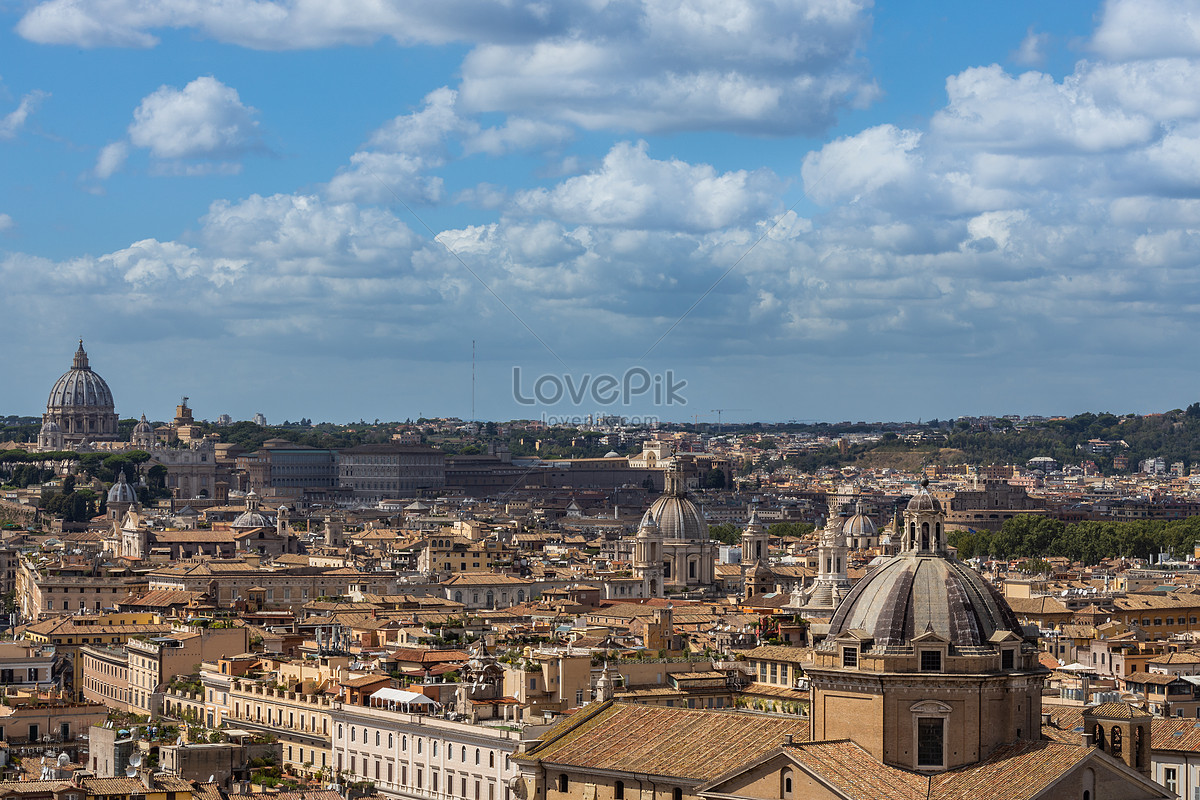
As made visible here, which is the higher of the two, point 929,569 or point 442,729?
point 929,569

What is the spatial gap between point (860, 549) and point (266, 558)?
2845 cm

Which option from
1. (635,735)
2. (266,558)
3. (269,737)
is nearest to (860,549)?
(266,558)

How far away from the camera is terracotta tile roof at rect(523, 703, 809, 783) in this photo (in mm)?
31797

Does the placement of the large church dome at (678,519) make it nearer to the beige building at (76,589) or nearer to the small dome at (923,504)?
the beige building at (76,589)

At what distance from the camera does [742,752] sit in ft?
104

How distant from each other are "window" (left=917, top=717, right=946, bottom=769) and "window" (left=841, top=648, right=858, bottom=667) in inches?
41.8

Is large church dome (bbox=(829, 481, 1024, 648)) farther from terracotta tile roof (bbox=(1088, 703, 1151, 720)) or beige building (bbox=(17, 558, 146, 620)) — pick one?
beige building (bbox=(17, 558, 146, 620))

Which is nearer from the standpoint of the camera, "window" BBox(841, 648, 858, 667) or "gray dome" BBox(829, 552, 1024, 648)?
"gray dome" BBox(829, 552, 1024, 648)

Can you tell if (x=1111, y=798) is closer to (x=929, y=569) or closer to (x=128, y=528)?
(x=929, y=569)

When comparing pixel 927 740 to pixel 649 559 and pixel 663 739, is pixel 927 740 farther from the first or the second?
pixel 649 559

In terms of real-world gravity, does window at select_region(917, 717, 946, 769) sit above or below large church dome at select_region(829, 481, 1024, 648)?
below

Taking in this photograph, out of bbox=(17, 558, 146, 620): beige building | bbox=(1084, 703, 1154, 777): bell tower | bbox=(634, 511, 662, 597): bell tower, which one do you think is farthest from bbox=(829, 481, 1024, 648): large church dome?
bbox=(634, 511, 662, 597): bell tower

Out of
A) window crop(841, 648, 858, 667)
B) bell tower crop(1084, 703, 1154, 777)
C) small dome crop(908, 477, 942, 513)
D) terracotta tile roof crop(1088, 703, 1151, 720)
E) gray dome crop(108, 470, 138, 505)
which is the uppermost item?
small dome crop(908, 477, 942, 513)

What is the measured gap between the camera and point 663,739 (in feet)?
109
